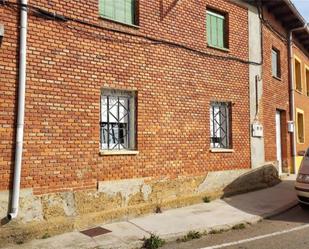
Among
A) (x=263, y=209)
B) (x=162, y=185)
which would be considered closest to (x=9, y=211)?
(x=162, y=185)

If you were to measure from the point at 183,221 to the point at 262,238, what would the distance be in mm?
1750

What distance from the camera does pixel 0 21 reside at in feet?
24.6

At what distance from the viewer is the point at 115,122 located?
9.49 meters

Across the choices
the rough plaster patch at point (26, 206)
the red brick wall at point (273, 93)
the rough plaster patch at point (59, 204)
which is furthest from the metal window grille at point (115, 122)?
the red brick wall at point (273, 93)

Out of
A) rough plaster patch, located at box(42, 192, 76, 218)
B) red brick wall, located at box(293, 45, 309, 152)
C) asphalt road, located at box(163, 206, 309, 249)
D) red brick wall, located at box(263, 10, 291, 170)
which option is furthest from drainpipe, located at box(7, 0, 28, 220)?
red brick wall, located at box(293, 45, 309, 152)

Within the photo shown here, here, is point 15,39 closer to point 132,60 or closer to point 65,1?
point 65,1

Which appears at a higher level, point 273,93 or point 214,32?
point 214,32

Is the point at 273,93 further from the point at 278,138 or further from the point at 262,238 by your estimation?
the point at 262,238

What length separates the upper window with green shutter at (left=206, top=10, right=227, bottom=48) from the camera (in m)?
12.0

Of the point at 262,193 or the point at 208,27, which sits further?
the point at 262,193

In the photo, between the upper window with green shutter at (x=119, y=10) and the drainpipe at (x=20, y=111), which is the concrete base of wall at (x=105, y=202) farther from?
the upper window with green shutter at (x=119, y=10)

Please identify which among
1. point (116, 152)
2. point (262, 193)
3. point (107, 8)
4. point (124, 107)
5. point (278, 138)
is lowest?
point (262, 193)

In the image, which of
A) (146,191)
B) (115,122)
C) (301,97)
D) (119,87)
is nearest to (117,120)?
(115,122)

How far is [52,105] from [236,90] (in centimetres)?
613
